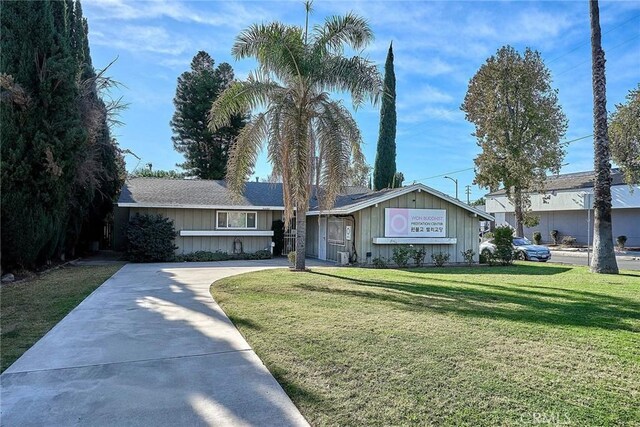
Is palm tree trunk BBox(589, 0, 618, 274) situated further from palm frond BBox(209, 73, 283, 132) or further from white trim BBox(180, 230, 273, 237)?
white trim BBox(180, 230, 273, 237)

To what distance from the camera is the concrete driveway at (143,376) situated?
3.33 metres

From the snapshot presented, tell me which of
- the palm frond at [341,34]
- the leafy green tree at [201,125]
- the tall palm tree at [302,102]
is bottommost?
the tall palm tree at [302,102]

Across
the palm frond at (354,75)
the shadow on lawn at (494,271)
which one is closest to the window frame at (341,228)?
the shadow on lawn at (494,271)

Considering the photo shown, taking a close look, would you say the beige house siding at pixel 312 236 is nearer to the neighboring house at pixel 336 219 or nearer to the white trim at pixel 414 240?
the neighboring house at pixel 336 219

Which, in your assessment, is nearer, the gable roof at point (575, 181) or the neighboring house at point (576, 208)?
the neighboring house at point (576, 208)

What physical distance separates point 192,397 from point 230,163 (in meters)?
9.45

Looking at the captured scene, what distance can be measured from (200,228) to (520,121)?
21138 mm

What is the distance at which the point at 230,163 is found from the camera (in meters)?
12.4

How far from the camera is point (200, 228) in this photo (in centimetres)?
1817

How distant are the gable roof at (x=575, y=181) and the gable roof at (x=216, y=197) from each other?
1931cm

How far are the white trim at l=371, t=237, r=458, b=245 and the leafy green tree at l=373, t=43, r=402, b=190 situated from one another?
11.9 meters

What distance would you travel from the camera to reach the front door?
62.7 feet

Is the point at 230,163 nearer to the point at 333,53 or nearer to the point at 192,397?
the point at 333,53

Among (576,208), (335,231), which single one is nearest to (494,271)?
(335,231)
